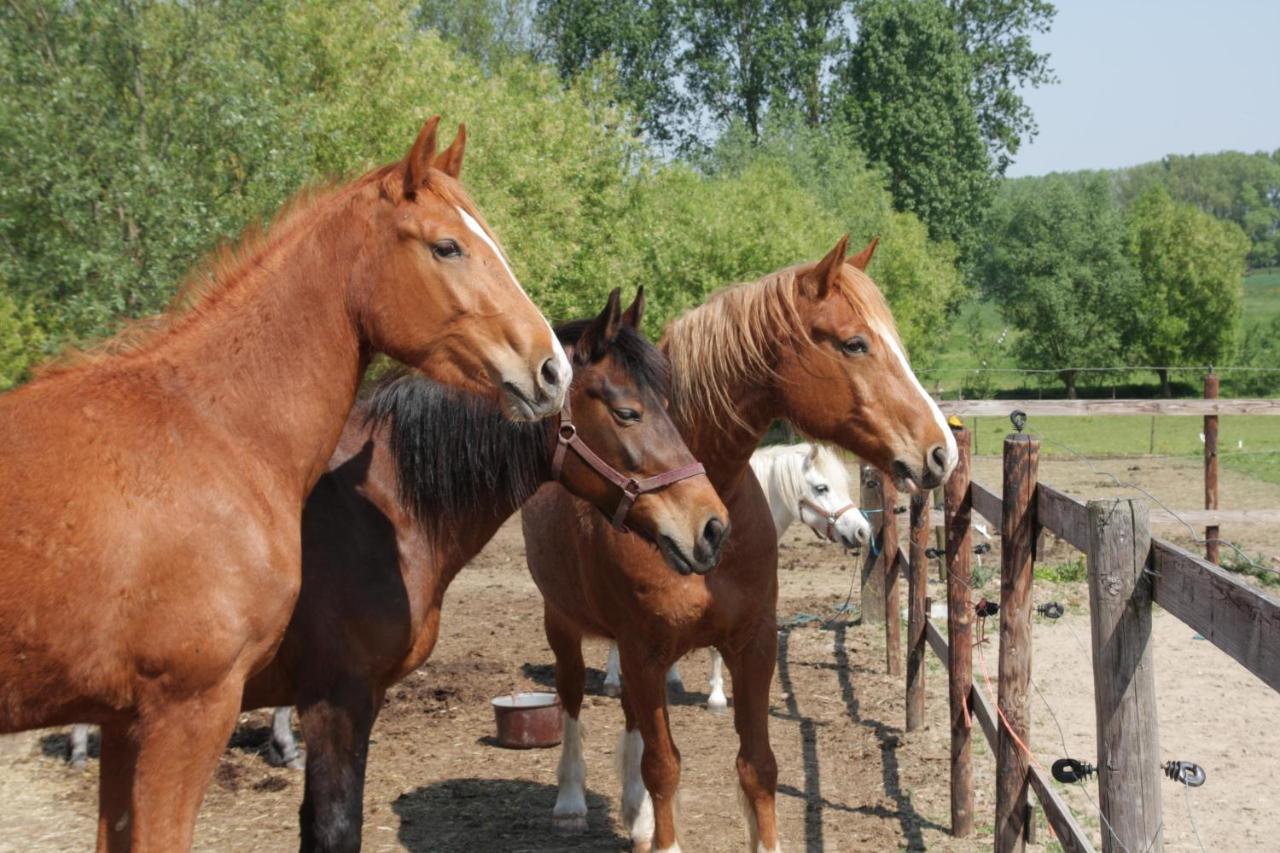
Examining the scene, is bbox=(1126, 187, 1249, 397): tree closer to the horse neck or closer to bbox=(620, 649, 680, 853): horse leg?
bbox=(620, 649, 680, 853): horse leg

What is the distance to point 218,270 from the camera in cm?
328

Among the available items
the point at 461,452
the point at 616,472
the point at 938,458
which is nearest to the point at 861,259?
the point at 938,458

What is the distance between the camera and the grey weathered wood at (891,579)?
8.14 m

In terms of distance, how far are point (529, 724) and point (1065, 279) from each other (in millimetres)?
44051

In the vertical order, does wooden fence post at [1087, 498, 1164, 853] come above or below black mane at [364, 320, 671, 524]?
below

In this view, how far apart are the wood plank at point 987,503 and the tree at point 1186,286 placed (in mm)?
40095

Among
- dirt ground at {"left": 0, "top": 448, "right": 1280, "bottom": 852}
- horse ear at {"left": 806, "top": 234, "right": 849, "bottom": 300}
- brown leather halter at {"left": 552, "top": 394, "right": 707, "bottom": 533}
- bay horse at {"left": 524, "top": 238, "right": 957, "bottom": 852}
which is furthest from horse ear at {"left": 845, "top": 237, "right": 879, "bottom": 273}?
dirt ground at {"left": 0, "top": 448, "right": 1280, "bottom": 852}

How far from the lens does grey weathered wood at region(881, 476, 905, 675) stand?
26.7 ft

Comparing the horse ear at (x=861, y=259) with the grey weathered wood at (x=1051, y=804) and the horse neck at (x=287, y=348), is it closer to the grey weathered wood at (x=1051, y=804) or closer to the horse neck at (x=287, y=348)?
the grey weathered wood at (x=1051, y=804)

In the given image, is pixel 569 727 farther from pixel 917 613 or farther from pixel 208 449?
pixel 208 449

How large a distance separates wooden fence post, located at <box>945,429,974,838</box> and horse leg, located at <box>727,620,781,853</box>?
1.14m

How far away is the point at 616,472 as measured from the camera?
370 cm

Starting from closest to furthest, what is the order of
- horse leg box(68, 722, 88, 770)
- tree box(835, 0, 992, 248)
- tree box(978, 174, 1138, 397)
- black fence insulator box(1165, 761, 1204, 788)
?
1. black fence insulator box(1165, 761, 1204, 788)
2. horse leg box(68, 722, 88, 770)
3. tree box(835, 0, 992, 248)
4. tree box(978, 174, 1138, 397)

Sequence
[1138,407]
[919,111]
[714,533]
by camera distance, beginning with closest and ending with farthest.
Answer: [714,533], [1138,407], [919,111]
